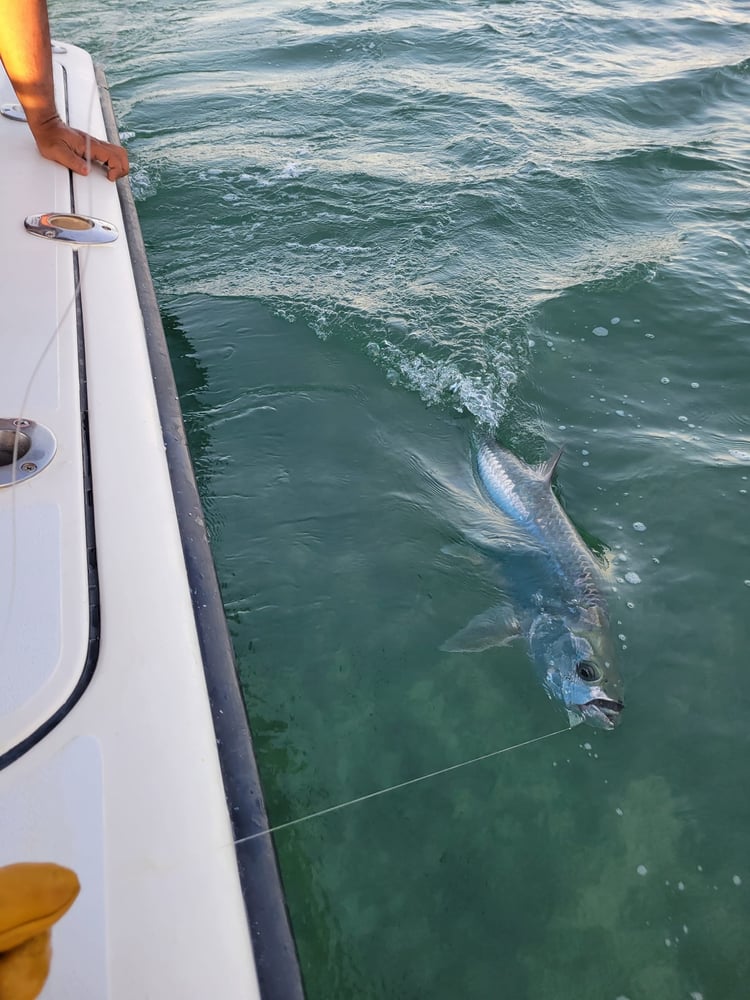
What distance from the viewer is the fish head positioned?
262 centimetres

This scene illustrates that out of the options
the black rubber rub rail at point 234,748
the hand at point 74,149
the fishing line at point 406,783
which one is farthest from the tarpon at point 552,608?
the hand at point 74,149

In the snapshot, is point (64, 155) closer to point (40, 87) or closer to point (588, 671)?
point (40, 87)

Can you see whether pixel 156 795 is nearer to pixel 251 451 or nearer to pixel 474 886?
pixel 474 886

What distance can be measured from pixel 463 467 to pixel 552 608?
981 millimetres

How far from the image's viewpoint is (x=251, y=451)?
360 centimetres

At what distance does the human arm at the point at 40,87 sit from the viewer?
106 inches

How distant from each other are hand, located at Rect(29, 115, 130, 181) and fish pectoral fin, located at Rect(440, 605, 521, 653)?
8.19 ft

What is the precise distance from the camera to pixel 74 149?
330 centimetres

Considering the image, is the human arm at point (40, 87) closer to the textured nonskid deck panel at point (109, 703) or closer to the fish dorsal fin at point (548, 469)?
the textured nonskid deck panel at point (109, 703)

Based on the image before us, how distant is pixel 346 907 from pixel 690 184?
6096mm

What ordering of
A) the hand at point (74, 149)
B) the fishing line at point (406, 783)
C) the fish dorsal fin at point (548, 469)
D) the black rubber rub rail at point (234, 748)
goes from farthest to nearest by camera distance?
the fish dorsal fin at point (548, 469) < the hand at point (74, 149) < the fishing line at point (406, 783) < the black rubber rub rail at point (234, 748)

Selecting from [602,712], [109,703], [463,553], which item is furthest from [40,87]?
[602,712]

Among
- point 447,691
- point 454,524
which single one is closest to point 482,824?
point 447,691

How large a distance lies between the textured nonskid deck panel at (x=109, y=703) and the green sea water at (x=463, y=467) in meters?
1.03
